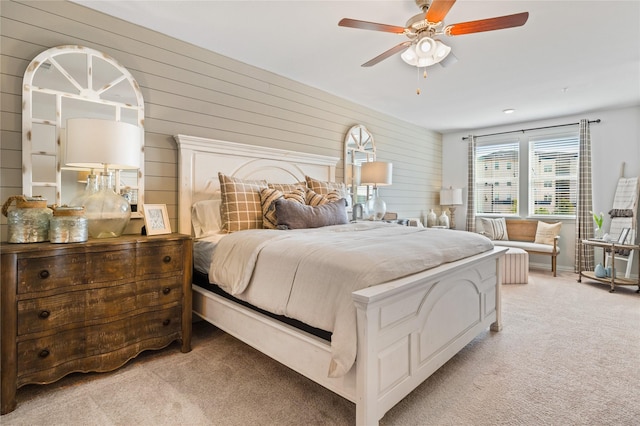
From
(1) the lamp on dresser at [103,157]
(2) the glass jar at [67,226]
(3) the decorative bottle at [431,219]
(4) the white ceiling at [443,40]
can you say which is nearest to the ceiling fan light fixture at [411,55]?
Result: (4) the white ceiling at [443,40]

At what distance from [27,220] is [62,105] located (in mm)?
916

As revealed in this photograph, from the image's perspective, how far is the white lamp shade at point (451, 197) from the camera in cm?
597

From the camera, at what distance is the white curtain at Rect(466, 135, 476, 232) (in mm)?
6047

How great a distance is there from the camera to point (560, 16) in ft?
7.90

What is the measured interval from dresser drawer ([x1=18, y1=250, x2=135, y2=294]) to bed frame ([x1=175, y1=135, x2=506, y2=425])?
657 mm

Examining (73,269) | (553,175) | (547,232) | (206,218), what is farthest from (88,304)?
(553,175)

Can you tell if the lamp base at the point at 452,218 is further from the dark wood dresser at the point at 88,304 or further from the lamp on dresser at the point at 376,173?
the dark wood dresser at the point at 88,304

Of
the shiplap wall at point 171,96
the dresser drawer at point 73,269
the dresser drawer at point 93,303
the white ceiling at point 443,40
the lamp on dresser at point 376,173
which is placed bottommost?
the dresser drawer at point 93,303

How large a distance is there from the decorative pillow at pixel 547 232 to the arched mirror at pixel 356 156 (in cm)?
296

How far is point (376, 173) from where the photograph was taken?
4.24 meters

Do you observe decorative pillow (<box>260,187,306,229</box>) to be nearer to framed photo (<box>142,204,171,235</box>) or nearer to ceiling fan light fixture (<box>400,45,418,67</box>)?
framed photo (<box>142,204,171,235</box>)

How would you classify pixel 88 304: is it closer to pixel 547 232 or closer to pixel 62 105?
pixel 62 105

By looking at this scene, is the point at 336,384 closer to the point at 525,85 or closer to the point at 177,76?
the point at 177,76

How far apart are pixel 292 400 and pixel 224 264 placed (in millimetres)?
946
